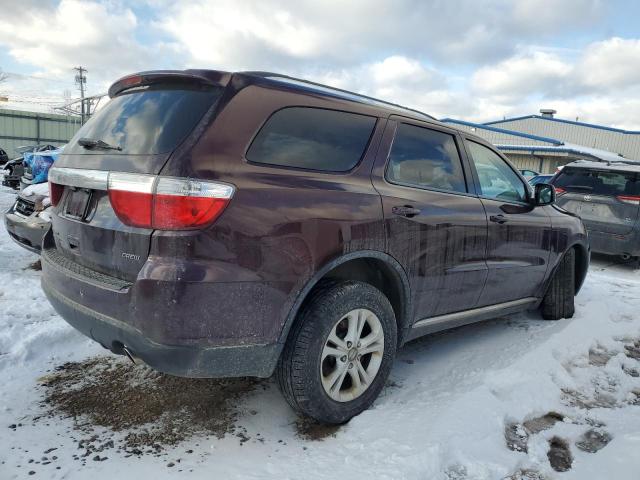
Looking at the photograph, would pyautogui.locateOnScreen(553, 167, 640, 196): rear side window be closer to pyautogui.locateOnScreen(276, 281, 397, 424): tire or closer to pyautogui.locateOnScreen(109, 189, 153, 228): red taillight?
pyautogui.locateOnScreen(276, 281, 397, 424): tire

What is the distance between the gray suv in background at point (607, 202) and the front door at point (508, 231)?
3.54 metres

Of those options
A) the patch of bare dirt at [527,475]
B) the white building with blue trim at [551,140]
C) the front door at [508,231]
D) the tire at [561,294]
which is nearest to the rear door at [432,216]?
the front door at [508,231]

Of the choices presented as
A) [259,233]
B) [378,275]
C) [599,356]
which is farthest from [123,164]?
[599,356]

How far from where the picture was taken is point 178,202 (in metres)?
2.11

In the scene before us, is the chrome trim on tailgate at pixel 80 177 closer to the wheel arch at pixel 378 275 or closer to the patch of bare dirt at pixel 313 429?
the wheel arch at pixel 378 275

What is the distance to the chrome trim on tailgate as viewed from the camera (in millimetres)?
2394

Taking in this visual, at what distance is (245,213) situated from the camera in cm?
219

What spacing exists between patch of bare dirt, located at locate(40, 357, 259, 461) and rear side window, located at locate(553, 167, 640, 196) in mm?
6205

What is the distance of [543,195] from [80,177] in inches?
136

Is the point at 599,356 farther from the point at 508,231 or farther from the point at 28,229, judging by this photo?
the point at 28,229

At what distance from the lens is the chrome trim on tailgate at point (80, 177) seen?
2394 millimetres

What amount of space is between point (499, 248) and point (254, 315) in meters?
2.11

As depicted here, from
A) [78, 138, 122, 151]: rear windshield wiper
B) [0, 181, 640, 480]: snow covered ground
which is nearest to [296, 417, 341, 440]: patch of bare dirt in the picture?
[0, 181, 640, 480]: snow covered ground

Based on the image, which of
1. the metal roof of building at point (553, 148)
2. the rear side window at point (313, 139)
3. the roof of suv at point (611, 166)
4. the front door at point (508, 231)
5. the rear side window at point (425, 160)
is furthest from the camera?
the metal roof of building at point (553, 148)
